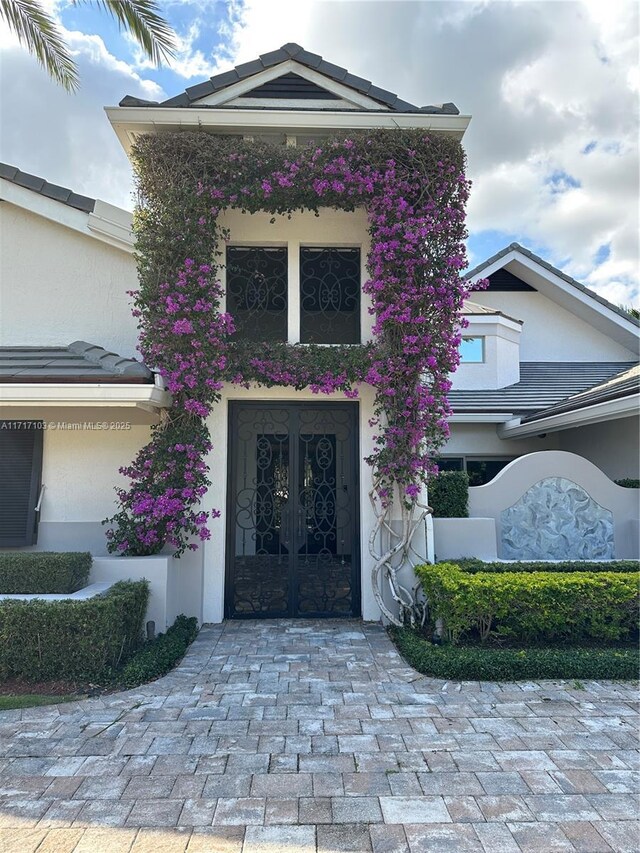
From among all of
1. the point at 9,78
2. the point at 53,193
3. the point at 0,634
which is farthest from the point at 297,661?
the point at 9,78

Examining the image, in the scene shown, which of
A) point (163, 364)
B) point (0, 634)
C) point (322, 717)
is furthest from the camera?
point (163, 364)

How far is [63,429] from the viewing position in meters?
8.35

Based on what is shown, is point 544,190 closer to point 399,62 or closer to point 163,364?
point 399,62

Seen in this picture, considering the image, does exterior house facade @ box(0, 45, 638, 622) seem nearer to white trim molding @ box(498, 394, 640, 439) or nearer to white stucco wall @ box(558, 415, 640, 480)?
white trim molding @ box(498, 394, 640, 439)

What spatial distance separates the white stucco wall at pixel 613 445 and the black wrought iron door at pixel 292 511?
6.46 metres

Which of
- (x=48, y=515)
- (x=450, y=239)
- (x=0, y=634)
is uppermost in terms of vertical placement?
(x=450, y=239)

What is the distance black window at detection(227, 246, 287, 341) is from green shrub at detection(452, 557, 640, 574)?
486cm

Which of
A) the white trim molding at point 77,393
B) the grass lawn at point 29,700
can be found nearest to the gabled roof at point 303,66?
the white trim molding at point 77,393

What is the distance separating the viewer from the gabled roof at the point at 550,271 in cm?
1551

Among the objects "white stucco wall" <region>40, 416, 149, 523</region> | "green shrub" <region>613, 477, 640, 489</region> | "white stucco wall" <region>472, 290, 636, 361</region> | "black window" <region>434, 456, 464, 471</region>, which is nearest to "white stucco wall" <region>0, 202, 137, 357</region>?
"white stucco wall" <region>40, 416, 149, 523</region>

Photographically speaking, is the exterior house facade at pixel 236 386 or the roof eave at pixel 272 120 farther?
the exterior house facade at pixel 236 386

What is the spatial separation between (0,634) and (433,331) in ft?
22.0

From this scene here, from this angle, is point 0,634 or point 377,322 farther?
point 377,322

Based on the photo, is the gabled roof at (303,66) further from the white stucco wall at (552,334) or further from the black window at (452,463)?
the white stucco wall at (552,334)
